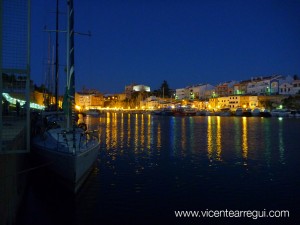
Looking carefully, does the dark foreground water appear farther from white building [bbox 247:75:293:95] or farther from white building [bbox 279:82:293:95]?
white building [bbox 247:75:293:95]

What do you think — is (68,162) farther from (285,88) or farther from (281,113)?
(285,88)

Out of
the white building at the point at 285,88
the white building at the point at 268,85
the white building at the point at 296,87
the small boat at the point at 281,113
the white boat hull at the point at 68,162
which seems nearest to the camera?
the white boat hull at the point at 68,162

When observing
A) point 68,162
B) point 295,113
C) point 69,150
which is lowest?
point 68,162

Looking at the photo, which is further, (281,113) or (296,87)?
(296,87)

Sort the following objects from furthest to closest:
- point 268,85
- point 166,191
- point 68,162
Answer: point 268,85 < point 166,191 < point 68,162

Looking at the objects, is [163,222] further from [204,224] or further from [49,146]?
[49,146]

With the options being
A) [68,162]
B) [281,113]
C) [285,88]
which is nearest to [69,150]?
[68,162]

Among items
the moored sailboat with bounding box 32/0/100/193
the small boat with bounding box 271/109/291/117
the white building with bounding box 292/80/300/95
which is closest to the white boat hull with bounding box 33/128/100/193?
the moored sailboat with bounding box 32/0/100/193

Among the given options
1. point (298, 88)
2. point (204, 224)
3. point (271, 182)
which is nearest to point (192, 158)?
point (271, 182)

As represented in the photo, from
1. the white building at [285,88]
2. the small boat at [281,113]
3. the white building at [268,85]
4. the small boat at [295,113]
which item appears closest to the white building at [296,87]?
the white building at [285,88]

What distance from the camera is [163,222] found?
12.4m

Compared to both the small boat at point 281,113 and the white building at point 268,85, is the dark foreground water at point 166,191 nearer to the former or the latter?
the small boat at point 281,113

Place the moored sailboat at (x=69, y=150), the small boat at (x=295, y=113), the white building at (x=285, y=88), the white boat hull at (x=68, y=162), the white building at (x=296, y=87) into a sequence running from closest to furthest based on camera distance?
the white boat hull at (x=68, y=162), the moored sailboat at (x=69, y=150), the small boat at (x=295, y=113), the white building at (x=296, y=87), the white building at (x=285, y=88)

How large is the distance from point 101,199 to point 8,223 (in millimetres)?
5278
